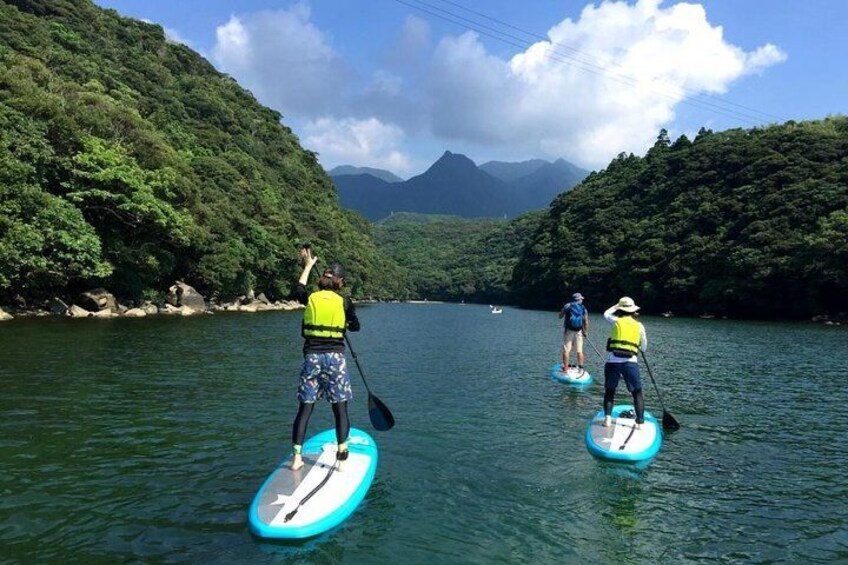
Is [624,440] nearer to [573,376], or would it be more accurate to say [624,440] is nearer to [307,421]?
[307,421]

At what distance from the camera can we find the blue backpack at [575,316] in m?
18.2

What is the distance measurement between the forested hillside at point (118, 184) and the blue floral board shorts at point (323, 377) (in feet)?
95.8

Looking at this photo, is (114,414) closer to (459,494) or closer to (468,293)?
(459,494)

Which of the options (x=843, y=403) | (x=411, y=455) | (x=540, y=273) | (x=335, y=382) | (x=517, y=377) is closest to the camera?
(x=335, y=382)

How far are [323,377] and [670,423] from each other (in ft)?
28.6

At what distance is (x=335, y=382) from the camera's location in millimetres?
7660

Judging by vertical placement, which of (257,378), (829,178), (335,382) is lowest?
(257,378)

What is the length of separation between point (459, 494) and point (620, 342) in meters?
4.60

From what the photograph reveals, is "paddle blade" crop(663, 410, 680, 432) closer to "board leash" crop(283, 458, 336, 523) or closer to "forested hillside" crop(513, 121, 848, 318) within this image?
"board leash" crop(283, 458, 336, 523)

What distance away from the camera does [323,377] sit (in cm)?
766

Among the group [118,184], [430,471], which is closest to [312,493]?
[430,471]

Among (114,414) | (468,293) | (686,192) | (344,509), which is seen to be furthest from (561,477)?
(468,293)

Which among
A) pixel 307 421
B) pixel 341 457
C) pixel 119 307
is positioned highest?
pixel 307 421

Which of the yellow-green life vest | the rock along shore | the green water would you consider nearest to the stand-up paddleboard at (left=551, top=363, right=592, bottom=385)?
the green water
